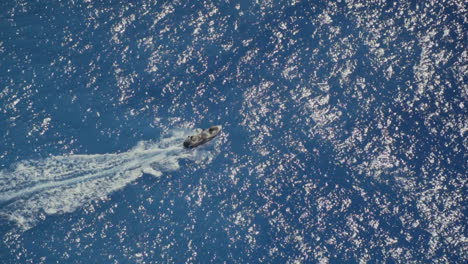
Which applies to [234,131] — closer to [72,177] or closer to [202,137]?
[202,137]

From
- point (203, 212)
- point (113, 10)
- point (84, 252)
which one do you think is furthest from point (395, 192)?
point (113, 10)

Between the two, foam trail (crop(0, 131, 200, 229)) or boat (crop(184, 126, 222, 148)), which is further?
boat (crop(184, 126, 222, 148))

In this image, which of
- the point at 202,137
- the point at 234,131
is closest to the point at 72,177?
the point at 202,137

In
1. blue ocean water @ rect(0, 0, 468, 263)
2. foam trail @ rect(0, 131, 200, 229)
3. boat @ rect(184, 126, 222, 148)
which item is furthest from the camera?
boat @ rect(184, 126, 222, 148)

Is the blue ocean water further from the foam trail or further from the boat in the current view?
the boat

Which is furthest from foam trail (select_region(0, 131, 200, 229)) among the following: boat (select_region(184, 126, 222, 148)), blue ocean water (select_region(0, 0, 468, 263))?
boat (select_region(184, 126, 222, 148))

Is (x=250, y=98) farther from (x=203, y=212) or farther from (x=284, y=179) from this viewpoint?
(x=203, y=212)

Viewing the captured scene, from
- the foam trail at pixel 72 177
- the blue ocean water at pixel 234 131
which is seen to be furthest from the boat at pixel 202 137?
the foam trail at pixel 72 177
